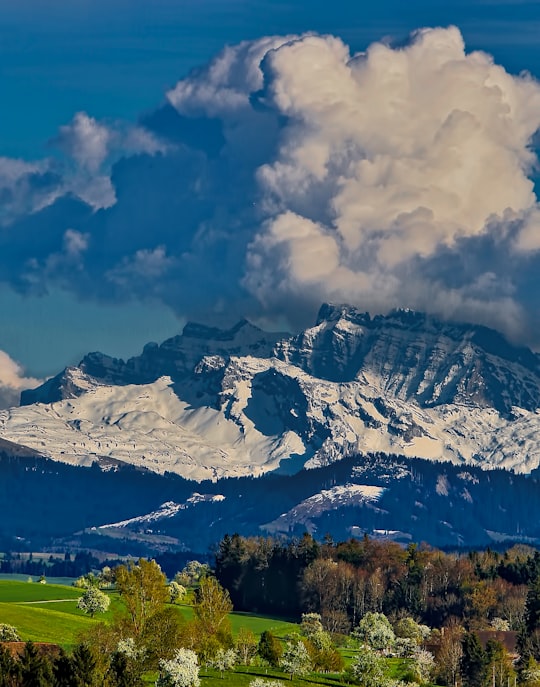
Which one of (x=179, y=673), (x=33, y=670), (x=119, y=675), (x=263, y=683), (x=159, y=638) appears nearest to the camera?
(x=33, y=670)

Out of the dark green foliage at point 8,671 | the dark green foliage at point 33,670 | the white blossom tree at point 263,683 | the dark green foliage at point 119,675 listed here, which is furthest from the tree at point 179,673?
the dark green foliage at point 33,670

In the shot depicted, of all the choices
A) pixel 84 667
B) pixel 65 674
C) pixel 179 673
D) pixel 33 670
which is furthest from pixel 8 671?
pixel 179 673

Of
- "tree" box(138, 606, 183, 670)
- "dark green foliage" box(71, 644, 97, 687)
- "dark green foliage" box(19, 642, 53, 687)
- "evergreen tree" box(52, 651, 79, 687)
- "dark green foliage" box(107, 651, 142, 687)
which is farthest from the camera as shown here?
"tree" box(138, 606, 183, 670)

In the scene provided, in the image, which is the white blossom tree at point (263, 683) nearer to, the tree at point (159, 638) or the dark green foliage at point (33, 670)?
the tree at point (159, 638)

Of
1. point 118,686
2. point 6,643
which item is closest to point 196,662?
point 6,643

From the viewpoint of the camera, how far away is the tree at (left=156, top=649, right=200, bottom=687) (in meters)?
177

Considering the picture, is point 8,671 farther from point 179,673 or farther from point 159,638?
point 159,638

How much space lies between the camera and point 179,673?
178 metres

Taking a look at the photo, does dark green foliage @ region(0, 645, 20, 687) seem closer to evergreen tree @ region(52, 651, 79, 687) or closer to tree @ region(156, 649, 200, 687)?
evergreen tree @ region(52, 651, 79, 687)

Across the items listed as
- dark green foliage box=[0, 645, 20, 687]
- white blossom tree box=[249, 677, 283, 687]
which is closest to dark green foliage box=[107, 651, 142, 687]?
dark green foliage box=[0, 645, 20, 687]

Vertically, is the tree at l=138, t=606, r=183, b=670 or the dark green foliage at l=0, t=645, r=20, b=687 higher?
the tree at l=138, t=606, r=183, b=670

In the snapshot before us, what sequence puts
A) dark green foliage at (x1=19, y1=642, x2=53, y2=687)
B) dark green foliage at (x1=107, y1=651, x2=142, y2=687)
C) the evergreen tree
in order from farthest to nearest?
dark green foliage at (x1=107, y1=651, x2=142, y2=687) → the evergreen tree → dark green foliage at (x1=19, y1=642, x2=53, y2=687)

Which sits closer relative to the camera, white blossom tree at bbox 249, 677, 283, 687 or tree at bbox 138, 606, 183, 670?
white blossom tree at bbox 249, 677, 283, 687

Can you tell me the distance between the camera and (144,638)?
19162 cm
